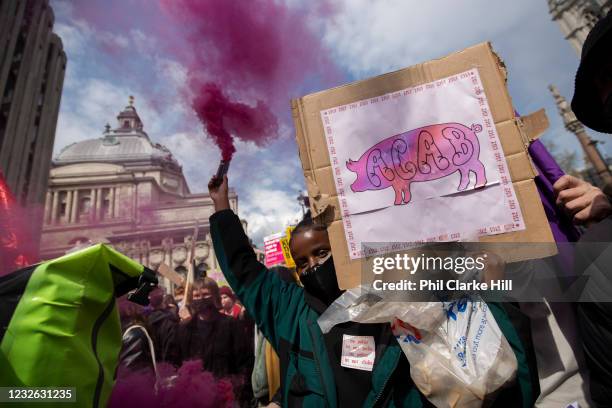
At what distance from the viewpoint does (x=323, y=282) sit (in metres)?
1.85

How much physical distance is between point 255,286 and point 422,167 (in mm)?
1062

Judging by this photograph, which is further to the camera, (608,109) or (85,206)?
(85,206)

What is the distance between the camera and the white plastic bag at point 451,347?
1.16 meters

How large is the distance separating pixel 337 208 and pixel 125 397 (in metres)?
2.27

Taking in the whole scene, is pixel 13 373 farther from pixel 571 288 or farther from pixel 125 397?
pixel 571 288

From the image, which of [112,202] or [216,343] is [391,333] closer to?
[216,343]

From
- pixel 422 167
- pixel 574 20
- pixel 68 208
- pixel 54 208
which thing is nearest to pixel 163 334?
pixel 422 167

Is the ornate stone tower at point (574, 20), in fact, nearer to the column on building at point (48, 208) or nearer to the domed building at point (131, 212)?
the domed building at point (131, 212)

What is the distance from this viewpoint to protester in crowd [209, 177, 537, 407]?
4.94 feet

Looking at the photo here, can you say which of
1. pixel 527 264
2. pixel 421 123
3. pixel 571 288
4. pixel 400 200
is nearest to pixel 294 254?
pixel 400 200

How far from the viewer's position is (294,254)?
7.17 feet

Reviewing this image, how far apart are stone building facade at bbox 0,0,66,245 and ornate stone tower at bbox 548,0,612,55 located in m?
43.5

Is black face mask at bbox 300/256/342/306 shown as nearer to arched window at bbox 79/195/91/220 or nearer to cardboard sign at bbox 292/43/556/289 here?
cardboard sign at bbox 292/43/556/289

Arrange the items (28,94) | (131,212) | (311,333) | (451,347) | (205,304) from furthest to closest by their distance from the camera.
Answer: (131,212) < (28,94) < (205,304) < (311,333) < (451,347)
